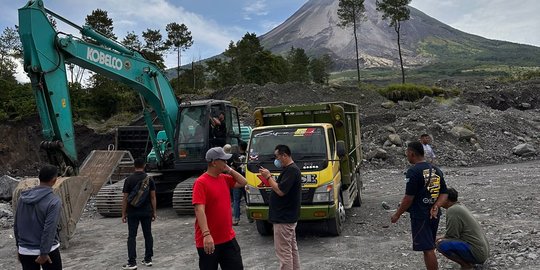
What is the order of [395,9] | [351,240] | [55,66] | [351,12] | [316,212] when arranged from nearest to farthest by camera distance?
[316,212], [351,240], [55,66], [395,9], [351,12]

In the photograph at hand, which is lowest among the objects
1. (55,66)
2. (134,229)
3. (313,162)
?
(134,229)

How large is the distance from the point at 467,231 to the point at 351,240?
2.71 m

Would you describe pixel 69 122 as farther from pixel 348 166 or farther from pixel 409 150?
pixel 409 150

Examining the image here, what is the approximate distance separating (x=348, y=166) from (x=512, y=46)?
214 metres

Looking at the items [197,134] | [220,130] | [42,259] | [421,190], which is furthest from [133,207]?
[220,130]

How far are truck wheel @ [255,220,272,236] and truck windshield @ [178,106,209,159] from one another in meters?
3.35

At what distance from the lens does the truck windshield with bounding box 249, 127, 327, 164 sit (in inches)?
340

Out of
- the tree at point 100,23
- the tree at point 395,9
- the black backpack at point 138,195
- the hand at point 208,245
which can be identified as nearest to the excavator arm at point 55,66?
the black backpack at point 138,195

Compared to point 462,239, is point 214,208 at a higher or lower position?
higher

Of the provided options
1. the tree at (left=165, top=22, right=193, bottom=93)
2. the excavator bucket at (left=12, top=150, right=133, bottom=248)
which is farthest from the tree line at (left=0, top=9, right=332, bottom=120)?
the excavator bucket at (left=12, top=150, right=133, bottom=248)

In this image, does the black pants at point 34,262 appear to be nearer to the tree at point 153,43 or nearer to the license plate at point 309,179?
the license plate at point 309,179

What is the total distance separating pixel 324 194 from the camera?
8.07 metres

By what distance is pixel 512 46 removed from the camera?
197750 mm

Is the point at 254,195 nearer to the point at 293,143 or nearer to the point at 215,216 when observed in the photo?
the point at 293,143
